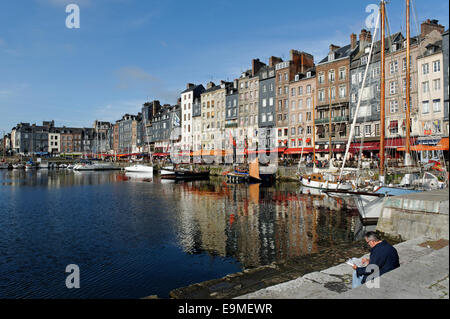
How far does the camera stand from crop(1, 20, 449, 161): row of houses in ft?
132

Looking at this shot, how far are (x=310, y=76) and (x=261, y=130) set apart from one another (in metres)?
15.6

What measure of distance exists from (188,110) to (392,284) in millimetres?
89863

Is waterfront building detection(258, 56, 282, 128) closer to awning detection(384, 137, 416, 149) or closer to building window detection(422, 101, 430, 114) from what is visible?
awning detection(384, 137, 416, 149)

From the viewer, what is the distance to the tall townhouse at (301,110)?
193ft

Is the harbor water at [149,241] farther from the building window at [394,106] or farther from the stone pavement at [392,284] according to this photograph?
the building window at [394,106]

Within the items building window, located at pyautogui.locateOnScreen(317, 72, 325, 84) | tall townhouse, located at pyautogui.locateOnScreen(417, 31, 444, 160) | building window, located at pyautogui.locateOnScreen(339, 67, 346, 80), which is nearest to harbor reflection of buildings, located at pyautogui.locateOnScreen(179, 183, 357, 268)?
tall townhouse, located at pyautogui.locateOnScreen(417, 31, 444, 160)

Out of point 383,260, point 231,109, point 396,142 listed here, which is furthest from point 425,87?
point 231,109

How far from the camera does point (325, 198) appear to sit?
30719 mm

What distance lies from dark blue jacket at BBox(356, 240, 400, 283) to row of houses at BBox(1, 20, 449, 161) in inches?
684

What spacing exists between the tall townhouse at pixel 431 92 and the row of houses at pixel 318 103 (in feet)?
0.35

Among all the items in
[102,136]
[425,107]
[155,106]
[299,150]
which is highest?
[155,106]

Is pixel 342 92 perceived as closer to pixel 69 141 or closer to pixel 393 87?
pixel 393 87

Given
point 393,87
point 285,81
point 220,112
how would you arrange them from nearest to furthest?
point 393,87 → point 285,81 → point 220,112

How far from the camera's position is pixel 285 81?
64.3m
